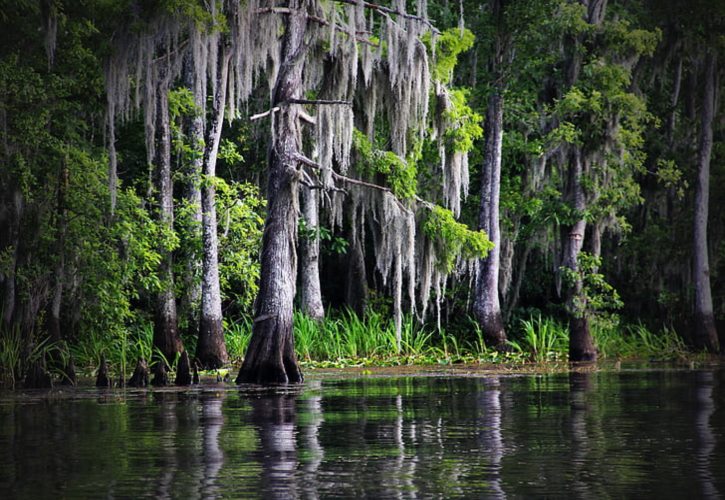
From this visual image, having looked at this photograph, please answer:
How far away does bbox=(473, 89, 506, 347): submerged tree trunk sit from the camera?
33.7m

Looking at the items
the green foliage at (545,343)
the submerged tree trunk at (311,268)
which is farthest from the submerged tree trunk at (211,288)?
the green foliage at (545,343)

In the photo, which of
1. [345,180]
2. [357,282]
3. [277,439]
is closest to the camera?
[277,439]

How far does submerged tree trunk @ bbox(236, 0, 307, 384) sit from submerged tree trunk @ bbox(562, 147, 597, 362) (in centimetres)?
834

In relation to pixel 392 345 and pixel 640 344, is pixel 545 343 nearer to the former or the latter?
pixel 640 344

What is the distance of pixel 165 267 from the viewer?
2770cm

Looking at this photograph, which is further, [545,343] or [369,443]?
[545,343]

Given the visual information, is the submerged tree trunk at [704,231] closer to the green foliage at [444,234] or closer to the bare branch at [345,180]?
the green foliage at [444,234]

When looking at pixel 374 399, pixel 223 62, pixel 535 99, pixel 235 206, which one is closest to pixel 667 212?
pixel 535 99

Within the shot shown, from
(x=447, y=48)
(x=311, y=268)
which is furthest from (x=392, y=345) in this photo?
(x=447, y=48)

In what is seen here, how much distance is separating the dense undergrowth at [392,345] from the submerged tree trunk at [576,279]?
49 cm

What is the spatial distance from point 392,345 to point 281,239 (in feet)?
26.7

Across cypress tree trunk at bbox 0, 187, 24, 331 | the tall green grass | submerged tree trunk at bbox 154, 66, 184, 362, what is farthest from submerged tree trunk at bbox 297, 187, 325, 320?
cypress tree trunk at bbox 0, 187, 24, 331

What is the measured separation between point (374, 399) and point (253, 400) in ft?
5.86

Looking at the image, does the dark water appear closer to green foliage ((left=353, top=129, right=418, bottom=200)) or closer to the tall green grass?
green foliage ((left=353, top=129, right=418, bottom=200))
